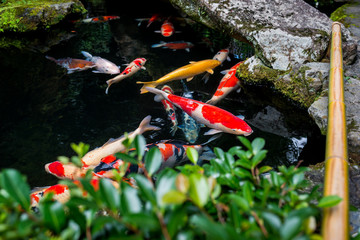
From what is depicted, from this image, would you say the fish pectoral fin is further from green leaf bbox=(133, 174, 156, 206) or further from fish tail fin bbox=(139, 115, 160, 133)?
green leaf bbox=(133, 174, 156, 206)

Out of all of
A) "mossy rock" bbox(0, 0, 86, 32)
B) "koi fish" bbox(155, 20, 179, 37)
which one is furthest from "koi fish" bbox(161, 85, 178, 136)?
"mossy rock" bbox(0, 0, 86, 32)

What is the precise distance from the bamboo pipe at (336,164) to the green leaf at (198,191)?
657 mm

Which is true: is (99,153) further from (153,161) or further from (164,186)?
(164,186)

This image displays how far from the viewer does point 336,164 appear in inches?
72.9

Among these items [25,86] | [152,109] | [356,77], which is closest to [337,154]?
[356,77]

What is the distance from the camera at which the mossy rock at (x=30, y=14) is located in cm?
745

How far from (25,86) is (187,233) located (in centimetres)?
502

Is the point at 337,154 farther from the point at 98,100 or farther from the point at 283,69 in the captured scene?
the point at 98,100

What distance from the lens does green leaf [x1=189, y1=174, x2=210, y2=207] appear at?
1.11 metres

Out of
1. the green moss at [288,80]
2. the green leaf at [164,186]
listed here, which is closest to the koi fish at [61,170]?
the green leaf at [164,186]

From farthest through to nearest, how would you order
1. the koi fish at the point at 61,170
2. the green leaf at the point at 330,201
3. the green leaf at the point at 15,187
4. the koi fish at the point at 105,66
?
1. the koi fish at the point at 105,66
2. the koi fish at the point at 61,170
3. the green leaf at the point at 330,201
4. the green leaf at the point at 15,187

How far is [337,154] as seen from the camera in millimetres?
1968

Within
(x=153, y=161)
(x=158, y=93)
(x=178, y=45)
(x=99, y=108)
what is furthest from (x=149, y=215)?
(x=178, y=45)

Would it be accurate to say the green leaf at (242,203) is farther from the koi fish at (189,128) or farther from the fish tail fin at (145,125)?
the fish tail fin at (145,125)
